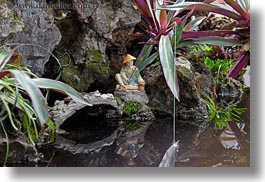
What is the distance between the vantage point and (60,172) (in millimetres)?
999

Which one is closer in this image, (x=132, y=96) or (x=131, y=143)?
(x=131, y=143)

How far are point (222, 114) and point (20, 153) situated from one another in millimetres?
638

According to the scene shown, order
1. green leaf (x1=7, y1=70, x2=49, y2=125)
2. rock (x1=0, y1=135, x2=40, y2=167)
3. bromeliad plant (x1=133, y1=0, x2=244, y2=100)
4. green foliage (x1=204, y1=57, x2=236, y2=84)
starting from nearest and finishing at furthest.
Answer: green leaf (x1=7, y1=70, x2=49, y2=125)
rock (x1=0, y1=135, x2=40, y2=167)
bromeliad plant (x1=133, y1=0, x2=244, y2=100)
green foliage (x1=204, y1=57, x2=236, y2=84)

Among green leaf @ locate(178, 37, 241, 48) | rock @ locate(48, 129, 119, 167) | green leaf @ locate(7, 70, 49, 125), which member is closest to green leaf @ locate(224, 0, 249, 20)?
green leaf @ locate(178, 37, 241, 48)

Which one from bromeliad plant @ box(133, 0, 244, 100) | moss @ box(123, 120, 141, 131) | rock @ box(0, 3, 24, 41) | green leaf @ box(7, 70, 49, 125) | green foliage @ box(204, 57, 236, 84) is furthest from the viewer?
green foliage @ box(204, 57, 236, 84)

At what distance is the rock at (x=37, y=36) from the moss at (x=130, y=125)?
29 centimetres

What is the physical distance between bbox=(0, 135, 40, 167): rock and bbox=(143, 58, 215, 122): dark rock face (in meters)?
0.44

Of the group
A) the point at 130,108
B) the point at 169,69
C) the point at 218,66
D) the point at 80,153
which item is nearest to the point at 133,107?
the point at 130,108

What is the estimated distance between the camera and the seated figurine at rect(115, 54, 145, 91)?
1.24m

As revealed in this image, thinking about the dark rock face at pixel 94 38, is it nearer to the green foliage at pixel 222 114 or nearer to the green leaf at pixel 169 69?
the green leaf at pixel 169 69

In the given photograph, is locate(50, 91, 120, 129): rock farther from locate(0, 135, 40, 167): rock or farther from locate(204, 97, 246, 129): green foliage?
locate(204, 97, 246, 129): green foliage

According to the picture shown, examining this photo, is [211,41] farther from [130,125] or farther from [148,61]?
[130,125]

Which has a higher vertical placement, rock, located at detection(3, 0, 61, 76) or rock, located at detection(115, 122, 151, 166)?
rock, located at detection(3, 0, 61, 76)

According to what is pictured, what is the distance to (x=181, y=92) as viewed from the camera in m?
1.28
